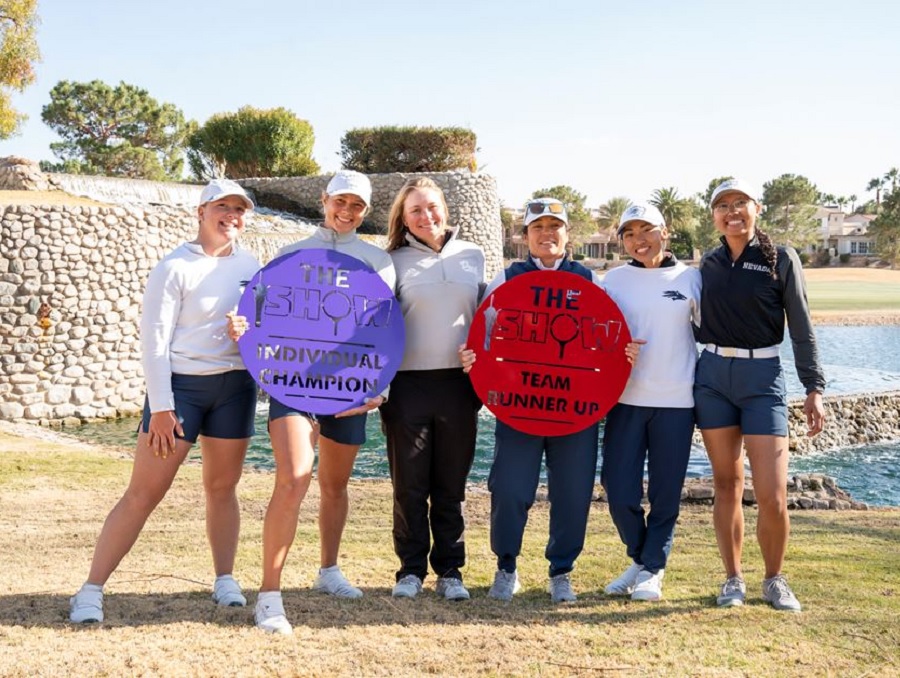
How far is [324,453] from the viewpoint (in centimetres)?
396

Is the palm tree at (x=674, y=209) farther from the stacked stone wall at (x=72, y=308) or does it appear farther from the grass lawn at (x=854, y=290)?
the stacked stone wall at (x=72, y=308)

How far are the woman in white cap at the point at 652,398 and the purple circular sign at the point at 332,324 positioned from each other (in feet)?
3.47

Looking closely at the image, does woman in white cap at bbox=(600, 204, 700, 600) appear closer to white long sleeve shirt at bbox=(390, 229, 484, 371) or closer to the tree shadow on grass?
the tree shadow on grass

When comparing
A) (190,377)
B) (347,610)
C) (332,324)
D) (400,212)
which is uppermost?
(400,212)

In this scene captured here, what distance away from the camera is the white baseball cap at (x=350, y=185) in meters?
3.73

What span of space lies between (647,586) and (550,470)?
2.19ft

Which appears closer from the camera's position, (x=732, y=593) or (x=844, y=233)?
(x=732, y=593)

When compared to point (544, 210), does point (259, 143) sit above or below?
Answer: above

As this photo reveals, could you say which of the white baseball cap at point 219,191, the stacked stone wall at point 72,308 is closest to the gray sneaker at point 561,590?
the white baseball cap at point 219,191

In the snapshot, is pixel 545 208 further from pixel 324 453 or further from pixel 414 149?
pixel 414 149

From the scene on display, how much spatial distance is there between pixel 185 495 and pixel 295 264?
11.9 feet

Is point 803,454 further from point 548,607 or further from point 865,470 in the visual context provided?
point 548,607

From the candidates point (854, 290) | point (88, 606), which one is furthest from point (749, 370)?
point (854, 290)

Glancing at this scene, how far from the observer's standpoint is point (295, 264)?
3.71m
